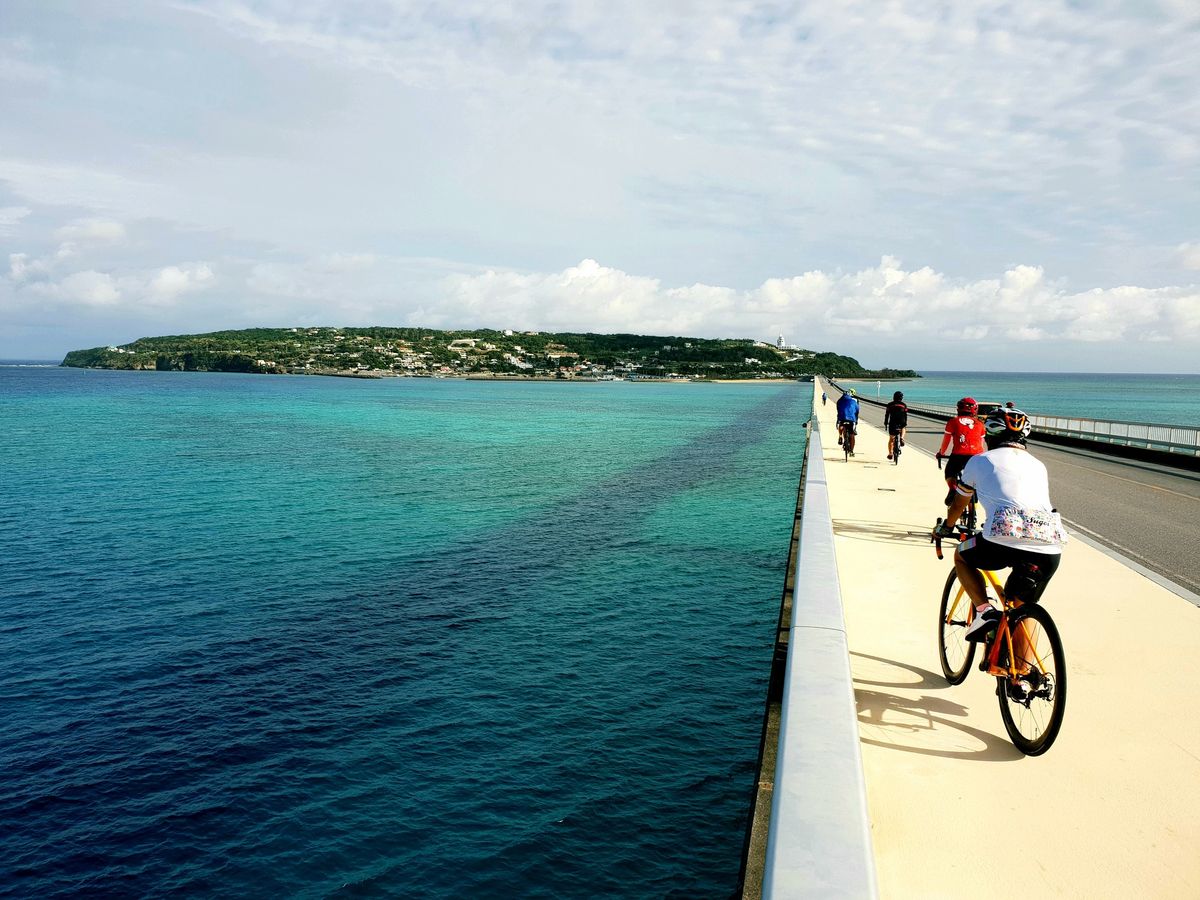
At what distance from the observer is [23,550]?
62.6 ft

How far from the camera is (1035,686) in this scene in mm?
5117

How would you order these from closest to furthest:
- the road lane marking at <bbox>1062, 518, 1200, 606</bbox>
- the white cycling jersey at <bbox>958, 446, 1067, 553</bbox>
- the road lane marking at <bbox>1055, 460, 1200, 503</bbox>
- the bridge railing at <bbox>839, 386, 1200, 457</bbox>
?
the white cycling jersey at <bbox>958, 446, 1067, 553</bbox>
the road lane marking at <bbox>1062, 518, 1200, 606</bbox>
the road lane marking at <bbox>1055, 460, 1200, 503</bbox>
the bridge railing at <bbox>839, 386, 1200, 457</bbox>

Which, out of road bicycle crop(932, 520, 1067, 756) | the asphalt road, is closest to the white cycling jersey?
road bicycle crop(932, 520, 1067, 756)

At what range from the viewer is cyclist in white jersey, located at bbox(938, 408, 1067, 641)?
521 cm

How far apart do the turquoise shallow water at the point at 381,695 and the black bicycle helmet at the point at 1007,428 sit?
14.1 ft

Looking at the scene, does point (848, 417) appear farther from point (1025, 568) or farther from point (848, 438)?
point (1025, 568)

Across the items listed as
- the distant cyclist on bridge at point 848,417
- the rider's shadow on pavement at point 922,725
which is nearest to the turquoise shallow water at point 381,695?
the rider's shadow on pavement at point 922,725

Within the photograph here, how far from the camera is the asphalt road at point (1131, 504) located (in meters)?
11.8

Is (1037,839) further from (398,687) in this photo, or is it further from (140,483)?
(140,483)

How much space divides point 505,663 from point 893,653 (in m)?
5.97

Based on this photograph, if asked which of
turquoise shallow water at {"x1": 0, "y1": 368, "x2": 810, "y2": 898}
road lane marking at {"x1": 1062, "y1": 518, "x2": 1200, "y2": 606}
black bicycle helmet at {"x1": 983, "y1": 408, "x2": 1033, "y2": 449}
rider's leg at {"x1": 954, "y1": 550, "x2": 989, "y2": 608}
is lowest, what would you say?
turquoise shallow water at {"x1": 0, "y1": 368, "x2": 810, "y2": 898}

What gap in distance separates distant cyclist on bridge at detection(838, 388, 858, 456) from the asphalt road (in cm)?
168

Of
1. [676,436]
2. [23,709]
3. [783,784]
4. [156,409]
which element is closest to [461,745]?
[23,709]

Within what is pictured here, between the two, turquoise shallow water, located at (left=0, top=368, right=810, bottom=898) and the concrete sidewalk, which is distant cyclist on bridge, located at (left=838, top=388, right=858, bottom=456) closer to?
turquoise shallow water, located at (left=0, top=368, right=810, bottom=898)
